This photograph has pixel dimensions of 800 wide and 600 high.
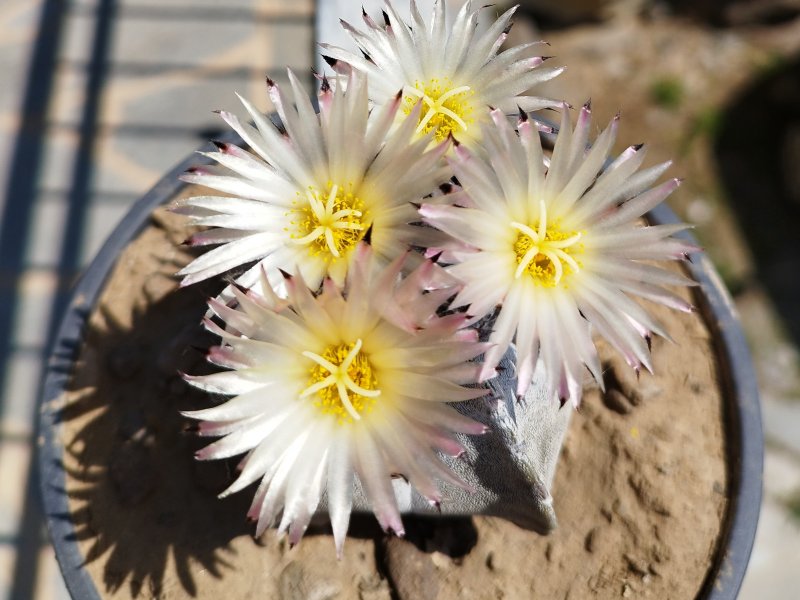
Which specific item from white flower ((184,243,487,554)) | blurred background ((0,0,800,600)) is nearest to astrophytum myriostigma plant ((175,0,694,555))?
white flower ((184,243,487,554))

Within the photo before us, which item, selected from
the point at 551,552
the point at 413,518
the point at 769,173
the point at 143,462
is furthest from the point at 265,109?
the point at 769,173

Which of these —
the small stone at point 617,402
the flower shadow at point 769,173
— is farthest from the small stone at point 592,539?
the flower shadow at point 769,173

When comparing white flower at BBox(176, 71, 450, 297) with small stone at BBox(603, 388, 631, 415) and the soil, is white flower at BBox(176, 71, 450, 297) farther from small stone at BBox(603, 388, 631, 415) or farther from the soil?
small stone at BBox(603, 388, 631, 415)

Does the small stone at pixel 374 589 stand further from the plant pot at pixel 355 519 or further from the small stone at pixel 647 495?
the small stone at pixel 647 495

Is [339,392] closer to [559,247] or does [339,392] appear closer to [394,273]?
[394,273]

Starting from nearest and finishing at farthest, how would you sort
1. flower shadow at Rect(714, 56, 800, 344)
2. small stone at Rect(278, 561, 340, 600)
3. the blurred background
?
small stone at Rect(278, 561, 340, 600)
the blurred background
flower shadow at Rect(714, 56, 800, 344)
